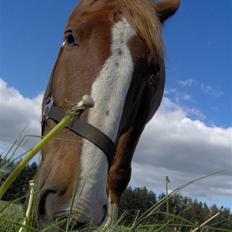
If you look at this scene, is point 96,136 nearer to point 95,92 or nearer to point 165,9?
point 95,92

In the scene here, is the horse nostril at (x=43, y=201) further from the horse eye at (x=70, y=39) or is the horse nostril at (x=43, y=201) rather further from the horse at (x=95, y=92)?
the horse eye at (x=70, y=39)

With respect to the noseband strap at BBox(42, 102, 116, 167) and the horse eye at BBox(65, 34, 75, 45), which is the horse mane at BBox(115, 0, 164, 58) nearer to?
the horse eye at BBox(65, 34, 75, 45)

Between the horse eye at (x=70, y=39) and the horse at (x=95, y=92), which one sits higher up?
the horse eye at (x=70, y=39)

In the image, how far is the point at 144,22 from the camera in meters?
3.65

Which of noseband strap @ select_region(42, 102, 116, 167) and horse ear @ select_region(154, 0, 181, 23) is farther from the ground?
horse ear @ select_region(154, 0, 181, 23)

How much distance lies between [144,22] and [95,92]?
3.70 feet

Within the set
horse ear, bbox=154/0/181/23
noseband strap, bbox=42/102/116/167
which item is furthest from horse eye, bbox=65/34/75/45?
horse ear, bbox=154/0/181/23

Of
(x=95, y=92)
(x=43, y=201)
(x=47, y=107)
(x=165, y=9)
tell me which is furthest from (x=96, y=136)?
(x=165, y=9)

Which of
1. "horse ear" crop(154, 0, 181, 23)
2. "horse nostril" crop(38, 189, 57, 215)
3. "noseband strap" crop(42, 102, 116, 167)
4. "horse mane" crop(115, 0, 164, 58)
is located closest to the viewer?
"horse nostril" crop(38, 189, 57, 215)

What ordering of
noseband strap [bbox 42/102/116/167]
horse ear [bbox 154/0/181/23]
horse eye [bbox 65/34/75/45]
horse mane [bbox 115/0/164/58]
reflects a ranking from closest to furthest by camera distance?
1. noseband strap [bbox 42/102/116/167]
2. horse mane [bbox 115/0/164/58]
3. horse eye [bbox 65/34/75/45]
4. horse ear [bbox 154/0/181/23]

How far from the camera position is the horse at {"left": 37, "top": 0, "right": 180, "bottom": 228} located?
2.30 meters

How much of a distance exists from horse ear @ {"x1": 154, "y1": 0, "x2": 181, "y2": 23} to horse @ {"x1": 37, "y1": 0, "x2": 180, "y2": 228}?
24.4 inches

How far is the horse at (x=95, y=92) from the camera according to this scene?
2.30 metres

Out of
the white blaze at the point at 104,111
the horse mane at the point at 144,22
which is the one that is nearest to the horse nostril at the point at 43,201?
the white blaze at the point at 104,111
